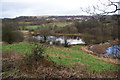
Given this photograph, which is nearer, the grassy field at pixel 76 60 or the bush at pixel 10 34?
→ the grassy field at pixel 76 60

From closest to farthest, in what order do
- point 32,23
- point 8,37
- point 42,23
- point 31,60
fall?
point 31,60, point 8,37, point 32,23, point 42,23

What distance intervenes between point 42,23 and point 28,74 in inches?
1051

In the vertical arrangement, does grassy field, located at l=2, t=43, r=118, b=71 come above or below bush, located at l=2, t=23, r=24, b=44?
below

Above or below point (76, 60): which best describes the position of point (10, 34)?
above

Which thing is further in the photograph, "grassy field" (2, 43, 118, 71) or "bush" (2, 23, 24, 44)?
"bush" (2, 23, 24, 44)

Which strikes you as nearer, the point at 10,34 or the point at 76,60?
the point at 76,60

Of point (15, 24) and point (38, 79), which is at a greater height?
point (15, 24)

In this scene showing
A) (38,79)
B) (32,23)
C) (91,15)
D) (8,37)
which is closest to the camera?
(91,15)

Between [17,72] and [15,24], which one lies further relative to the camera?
[15,24]

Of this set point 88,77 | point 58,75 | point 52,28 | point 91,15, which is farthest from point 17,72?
point 52,28

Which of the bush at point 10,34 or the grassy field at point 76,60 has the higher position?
the bush at point 10,34

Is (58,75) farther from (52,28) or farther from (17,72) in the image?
(52,28)

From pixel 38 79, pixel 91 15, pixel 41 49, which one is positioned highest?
pixel 91 15

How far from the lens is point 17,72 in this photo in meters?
8.57
